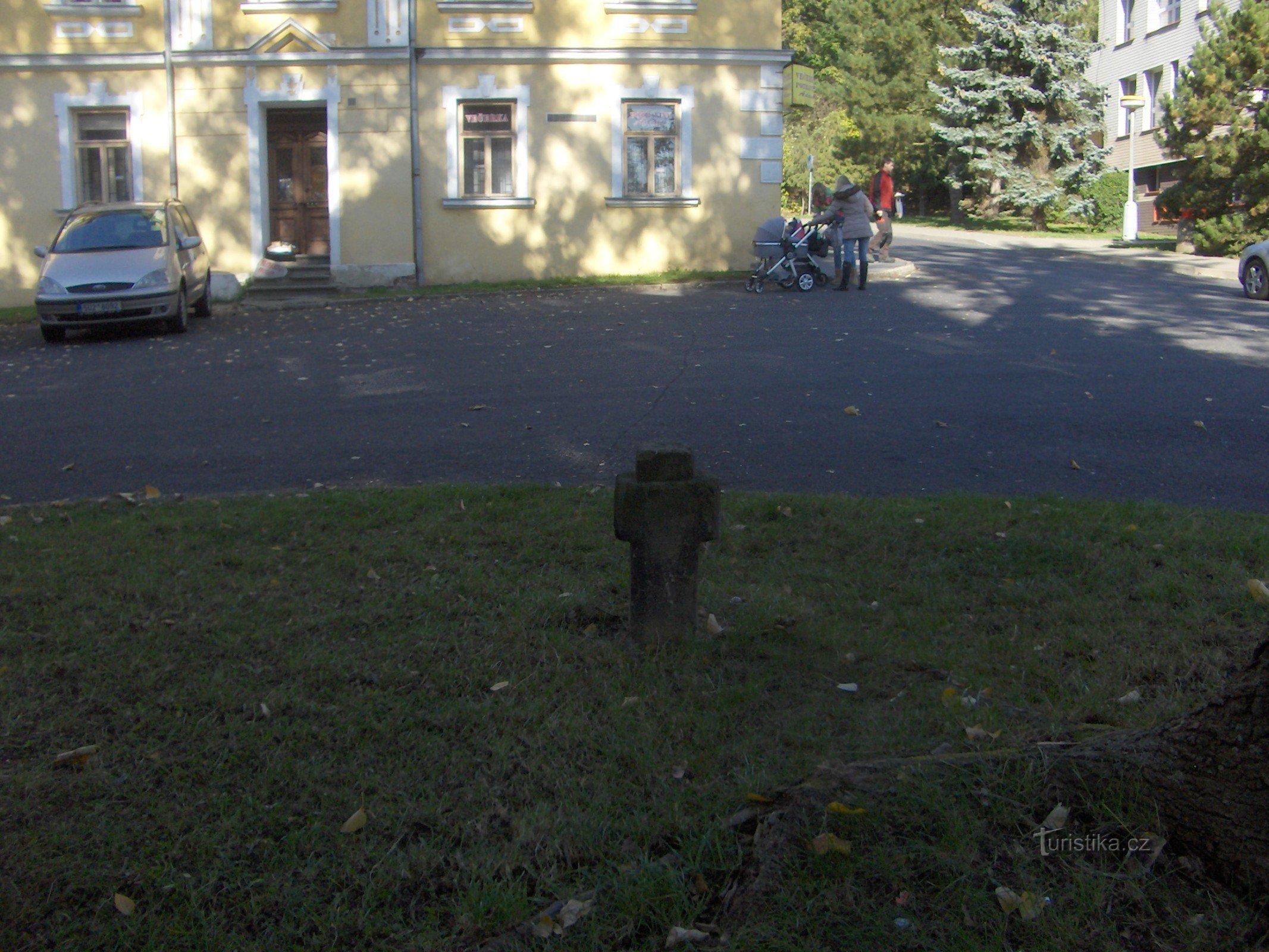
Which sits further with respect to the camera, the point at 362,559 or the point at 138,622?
the point at 362,559

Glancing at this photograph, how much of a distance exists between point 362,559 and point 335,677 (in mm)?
1359

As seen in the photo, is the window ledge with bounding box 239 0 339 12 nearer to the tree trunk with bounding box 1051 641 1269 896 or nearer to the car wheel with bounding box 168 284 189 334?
the car wheel with bounding box 168 284 189 334

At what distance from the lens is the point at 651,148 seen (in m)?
21.7

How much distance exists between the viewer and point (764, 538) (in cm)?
596

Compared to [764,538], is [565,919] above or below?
below

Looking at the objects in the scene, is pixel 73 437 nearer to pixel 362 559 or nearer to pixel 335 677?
pixel 362 559

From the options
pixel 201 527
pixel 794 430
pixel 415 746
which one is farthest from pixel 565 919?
pixel 794 430

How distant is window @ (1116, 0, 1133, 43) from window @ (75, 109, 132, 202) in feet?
115

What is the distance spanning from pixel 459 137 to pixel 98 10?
6442 mm

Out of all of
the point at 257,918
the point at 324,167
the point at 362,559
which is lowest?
the point at 257,918

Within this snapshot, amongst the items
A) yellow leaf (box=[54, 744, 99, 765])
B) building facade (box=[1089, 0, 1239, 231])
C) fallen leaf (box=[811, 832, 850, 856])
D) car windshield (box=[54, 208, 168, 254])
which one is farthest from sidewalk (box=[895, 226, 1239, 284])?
yellow leaf (box=[54, 744, 99, 765])

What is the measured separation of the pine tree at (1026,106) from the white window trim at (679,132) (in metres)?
19.8

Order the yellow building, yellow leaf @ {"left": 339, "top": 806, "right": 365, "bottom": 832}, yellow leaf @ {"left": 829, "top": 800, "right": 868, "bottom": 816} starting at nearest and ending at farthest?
yellow leaf @ {"left": 829, "top": 800, "right": 868, "bottom": 816} → yellow leaf @ {"left": 339, "top": 806, "right": 365, "bottom": 832} → the yellow building

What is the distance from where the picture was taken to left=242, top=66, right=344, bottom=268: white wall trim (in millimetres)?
20859
